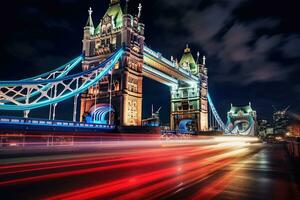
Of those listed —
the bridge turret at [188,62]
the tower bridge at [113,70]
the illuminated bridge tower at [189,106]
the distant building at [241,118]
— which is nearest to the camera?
the tower bridge at [113,70]

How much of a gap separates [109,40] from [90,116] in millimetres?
17524

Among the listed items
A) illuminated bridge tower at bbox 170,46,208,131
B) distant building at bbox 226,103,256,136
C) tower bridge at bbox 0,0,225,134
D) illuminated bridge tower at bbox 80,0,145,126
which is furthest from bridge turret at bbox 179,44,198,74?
distant building at bbox 226,103,256,136

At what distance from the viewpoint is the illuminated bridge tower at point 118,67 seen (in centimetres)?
5569

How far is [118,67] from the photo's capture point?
57.5 meters

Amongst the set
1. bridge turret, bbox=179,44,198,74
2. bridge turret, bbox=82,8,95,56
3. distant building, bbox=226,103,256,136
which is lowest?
distant building, bbox=226,103,256,136

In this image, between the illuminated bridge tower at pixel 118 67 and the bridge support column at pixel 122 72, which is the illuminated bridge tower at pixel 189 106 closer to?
the illuminated bridge tower at pixel 118 67

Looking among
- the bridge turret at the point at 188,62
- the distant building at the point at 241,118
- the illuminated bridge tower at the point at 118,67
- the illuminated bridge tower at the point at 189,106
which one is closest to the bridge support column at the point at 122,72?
the illuminated bridge tower at the point at 118,67

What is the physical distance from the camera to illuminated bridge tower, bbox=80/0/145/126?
55.7 metres

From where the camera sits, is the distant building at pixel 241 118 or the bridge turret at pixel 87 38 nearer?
the bridge turret at pixel 87 38

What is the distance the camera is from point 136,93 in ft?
194

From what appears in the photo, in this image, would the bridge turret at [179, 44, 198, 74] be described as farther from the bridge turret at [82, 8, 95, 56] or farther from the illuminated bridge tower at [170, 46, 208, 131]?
the bridge turret at [82, 8, 95, 56]

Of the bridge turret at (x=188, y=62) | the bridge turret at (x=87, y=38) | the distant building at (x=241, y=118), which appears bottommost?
the distant building at (x=241, y=118)

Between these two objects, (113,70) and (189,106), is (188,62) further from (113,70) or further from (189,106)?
(113,70)

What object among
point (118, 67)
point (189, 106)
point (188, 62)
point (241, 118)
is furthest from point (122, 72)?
point (241, 118)
